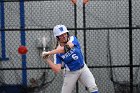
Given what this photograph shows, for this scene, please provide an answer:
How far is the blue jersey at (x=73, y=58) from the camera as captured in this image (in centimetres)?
616

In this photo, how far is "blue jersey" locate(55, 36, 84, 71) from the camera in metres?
6.16

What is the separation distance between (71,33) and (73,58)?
50.3 inches

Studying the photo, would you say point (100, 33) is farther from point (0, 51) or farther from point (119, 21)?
point (0, 51)

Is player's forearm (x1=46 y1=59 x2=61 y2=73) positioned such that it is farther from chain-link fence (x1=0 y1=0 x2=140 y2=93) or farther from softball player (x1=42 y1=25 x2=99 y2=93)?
chain-link fence (x1=0 y1=0 x2=140 y2=93)

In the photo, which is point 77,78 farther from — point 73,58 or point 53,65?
point 53,65

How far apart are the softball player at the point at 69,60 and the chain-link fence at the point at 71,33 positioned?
3.20ft

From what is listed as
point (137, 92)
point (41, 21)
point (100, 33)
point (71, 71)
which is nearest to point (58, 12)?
point (41, 21)

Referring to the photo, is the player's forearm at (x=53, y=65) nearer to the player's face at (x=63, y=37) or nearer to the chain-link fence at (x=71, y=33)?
the player's face at (x=63, y=37)

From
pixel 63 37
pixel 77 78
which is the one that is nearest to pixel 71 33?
pixel 77 78

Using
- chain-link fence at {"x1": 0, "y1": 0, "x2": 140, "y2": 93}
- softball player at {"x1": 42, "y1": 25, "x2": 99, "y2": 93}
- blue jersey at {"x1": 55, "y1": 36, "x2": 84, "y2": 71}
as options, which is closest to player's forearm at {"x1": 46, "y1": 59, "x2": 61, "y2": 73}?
softball player at {"x1": 42, "y1": 25, "x2": 99, "y2": 93}

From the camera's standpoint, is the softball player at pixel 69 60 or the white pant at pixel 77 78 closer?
the softball player at pixel 69 60

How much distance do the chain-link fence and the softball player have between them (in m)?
0.98

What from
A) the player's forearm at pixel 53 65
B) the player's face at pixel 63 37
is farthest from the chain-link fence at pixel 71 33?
the player's forearm at pixel 53 65

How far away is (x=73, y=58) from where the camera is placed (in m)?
6.19
